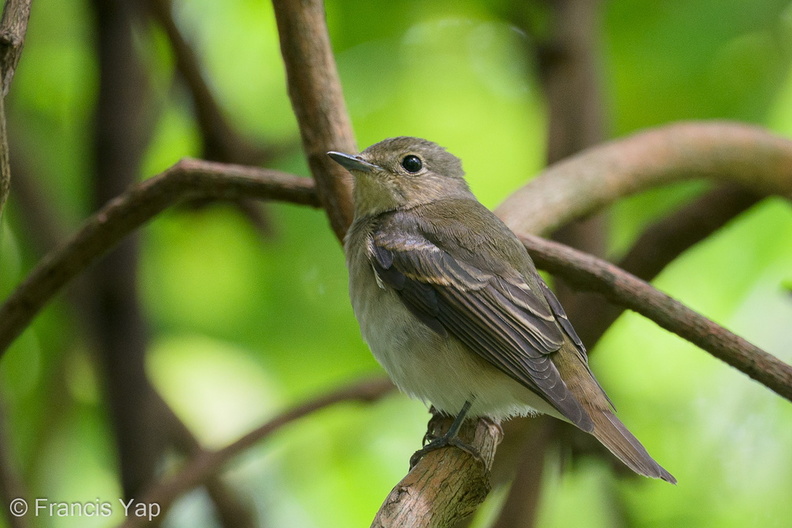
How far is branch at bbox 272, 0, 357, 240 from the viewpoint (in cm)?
308

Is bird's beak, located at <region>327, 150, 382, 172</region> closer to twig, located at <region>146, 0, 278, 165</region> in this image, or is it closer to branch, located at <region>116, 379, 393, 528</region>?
branch, located at <region>116, 379, 393, 528</region>

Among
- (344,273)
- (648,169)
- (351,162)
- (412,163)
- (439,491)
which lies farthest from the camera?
(344,273)

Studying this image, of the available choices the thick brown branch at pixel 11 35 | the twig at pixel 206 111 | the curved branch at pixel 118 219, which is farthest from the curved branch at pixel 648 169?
the twig at pixel 206 111

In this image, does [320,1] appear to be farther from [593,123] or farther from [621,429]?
[593,123]

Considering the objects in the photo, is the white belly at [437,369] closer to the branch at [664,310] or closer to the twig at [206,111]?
the branch at [664,310]

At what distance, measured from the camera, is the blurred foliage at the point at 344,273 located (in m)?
4.48

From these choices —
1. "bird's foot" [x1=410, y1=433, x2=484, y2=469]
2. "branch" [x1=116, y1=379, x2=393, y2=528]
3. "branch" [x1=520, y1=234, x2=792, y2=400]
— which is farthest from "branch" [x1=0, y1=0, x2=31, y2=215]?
"branch" [x1=116, y1=379, x2=393, y2=528]

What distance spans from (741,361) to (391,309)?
1.23 meters

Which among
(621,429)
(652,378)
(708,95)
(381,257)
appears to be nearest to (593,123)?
(708,95)

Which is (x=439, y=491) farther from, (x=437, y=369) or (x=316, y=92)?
(x=316, y=92)

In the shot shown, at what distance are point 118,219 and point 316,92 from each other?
33.6 inches

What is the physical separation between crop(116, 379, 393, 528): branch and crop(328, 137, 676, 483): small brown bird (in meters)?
0.77

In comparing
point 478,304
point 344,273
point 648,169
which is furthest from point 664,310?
point 344,273

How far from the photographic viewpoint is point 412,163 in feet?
12.8
